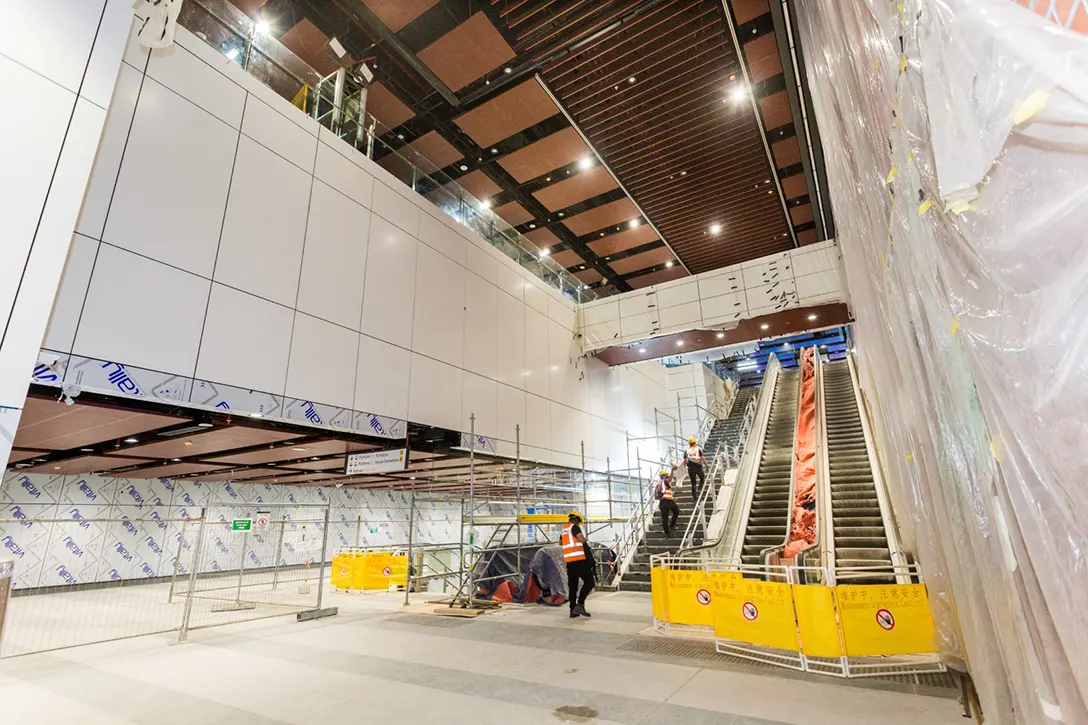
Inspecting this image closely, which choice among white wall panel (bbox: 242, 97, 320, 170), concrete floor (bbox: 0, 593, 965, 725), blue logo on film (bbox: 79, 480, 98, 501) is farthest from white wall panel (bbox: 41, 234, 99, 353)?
blue logo on film (bbox: 79, 480, 98, 501)

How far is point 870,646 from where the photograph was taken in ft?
15.4

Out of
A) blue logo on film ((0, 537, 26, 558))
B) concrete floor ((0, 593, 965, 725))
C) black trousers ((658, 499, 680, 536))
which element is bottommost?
concrete floor ((0, 593, 965, 725))

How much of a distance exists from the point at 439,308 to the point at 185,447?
5.00 metres

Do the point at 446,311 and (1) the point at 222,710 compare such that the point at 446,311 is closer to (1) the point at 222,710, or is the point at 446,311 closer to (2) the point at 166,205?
(2) the point at 166,205

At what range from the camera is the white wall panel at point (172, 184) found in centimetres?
611

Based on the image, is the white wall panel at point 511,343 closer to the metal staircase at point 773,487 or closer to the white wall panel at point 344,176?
the white wall panel at point 344,176

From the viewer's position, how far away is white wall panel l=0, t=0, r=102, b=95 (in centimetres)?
460

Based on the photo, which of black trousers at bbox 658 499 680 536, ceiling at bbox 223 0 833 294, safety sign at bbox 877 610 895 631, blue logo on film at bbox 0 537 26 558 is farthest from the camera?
blue logo on film at bbox 0 537 26 558

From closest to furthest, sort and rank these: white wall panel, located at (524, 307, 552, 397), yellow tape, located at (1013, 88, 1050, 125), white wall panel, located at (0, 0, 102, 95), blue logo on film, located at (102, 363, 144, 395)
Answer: yellow tape, located at (1013, 88, 1050, 125), white wall panel, located at (0, 0, 102, 95), blue logo on film, located at (102, 363, 144, 395), white wall panel, located at (524, 307, 552, 397)

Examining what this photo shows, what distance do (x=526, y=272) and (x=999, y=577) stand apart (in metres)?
12.7

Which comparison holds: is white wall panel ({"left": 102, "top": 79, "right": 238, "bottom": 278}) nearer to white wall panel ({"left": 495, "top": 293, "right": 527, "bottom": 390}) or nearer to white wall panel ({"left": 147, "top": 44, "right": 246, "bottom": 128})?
white wall panel ({"left": 147, "top": 44, "right": 246, "bottom": 128})

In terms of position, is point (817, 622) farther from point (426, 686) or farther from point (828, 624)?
point (426, 686)

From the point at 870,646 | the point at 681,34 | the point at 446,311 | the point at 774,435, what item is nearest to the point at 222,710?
the point at 870,646

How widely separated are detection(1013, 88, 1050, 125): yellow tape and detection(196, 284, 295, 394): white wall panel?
301 inches
